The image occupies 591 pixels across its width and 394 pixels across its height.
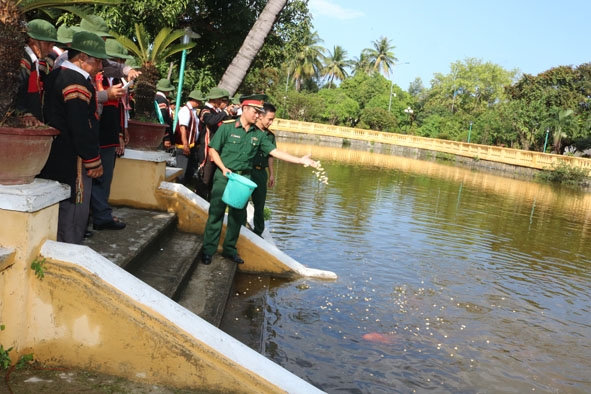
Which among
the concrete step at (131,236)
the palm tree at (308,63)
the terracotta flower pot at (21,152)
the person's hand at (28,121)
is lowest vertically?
the concrete step at (131,236)

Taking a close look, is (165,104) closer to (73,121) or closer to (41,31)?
(41,31)

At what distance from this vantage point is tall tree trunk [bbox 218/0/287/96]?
32.4ft

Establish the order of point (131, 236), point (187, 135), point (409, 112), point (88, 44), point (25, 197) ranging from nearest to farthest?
1. point (25, 197)
2. point (88, 44)
3. point (131, 236)
4. point (187, 135)
5. point (409, 112)

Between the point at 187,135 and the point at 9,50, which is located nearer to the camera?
the point at 9,50

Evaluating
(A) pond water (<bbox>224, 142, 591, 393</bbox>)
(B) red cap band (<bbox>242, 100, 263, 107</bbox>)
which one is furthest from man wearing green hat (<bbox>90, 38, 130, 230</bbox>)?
(A) pond water (<bbox>224, 142, 591, 393</bbox>)

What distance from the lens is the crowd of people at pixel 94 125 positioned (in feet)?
12.3

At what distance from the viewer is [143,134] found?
20.5ft

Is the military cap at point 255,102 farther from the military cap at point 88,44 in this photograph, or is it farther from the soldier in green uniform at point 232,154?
the military cap at point 88,44

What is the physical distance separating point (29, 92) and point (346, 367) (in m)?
3.21

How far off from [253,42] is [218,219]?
17.0ft

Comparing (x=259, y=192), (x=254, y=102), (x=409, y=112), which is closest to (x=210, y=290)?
(x=254, y=102)

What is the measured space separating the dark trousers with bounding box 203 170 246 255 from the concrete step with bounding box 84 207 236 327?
0.16 meters

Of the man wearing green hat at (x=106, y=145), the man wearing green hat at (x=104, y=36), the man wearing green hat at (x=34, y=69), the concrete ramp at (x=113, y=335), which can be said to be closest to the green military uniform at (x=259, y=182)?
the man wearing green hat at (x=106, y=145)

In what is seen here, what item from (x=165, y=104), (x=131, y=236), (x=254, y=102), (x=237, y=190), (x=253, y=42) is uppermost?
(x=253, y=42)
